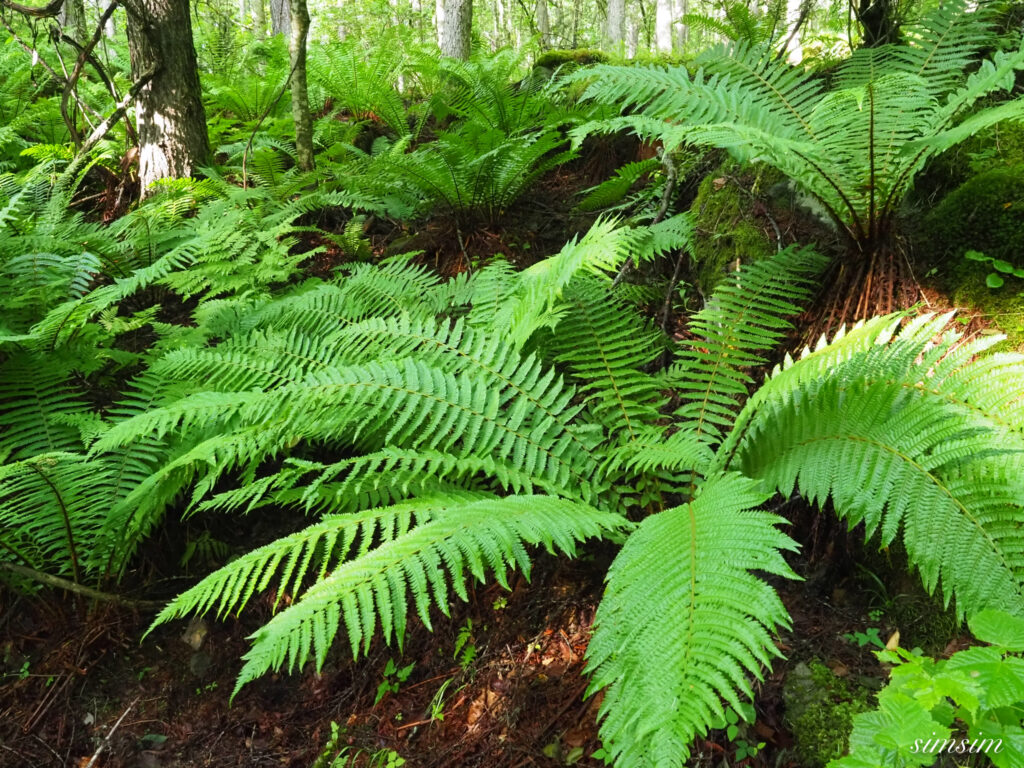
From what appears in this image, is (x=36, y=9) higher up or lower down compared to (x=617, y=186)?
higher up

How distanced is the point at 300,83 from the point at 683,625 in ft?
14.1

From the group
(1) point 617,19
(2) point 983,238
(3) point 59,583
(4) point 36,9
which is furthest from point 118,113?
(1) point 617,19

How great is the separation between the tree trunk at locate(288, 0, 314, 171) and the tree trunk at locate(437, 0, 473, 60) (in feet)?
9.58

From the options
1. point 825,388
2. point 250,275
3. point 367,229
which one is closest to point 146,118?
point 367,229

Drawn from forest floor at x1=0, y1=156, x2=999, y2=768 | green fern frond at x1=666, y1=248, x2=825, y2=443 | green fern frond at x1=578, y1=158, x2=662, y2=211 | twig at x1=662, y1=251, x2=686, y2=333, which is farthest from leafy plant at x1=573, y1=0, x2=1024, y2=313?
green fern frond at x1=578, y1=158, x2=662, y2=211

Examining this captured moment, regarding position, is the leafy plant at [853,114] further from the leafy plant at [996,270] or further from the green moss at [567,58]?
the green moss at [567,58]

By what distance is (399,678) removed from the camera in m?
2.13

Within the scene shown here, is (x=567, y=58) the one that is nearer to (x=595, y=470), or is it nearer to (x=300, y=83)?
(x=300, y=83)

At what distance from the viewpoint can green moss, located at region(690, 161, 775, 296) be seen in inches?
106

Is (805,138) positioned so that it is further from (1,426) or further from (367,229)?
(1,426)

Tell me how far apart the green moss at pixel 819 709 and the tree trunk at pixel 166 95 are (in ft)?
16.2

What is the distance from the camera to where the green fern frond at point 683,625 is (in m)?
1.06

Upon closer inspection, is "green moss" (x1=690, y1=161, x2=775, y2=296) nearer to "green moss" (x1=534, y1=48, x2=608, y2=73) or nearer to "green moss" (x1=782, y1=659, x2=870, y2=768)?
"green moss" (x1=782, y1=659, x2=870, y2=768)

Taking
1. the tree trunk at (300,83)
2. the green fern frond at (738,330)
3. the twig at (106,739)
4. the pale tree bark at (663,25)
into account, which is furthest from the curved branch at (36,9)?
the pale tree bark at (663,25)
